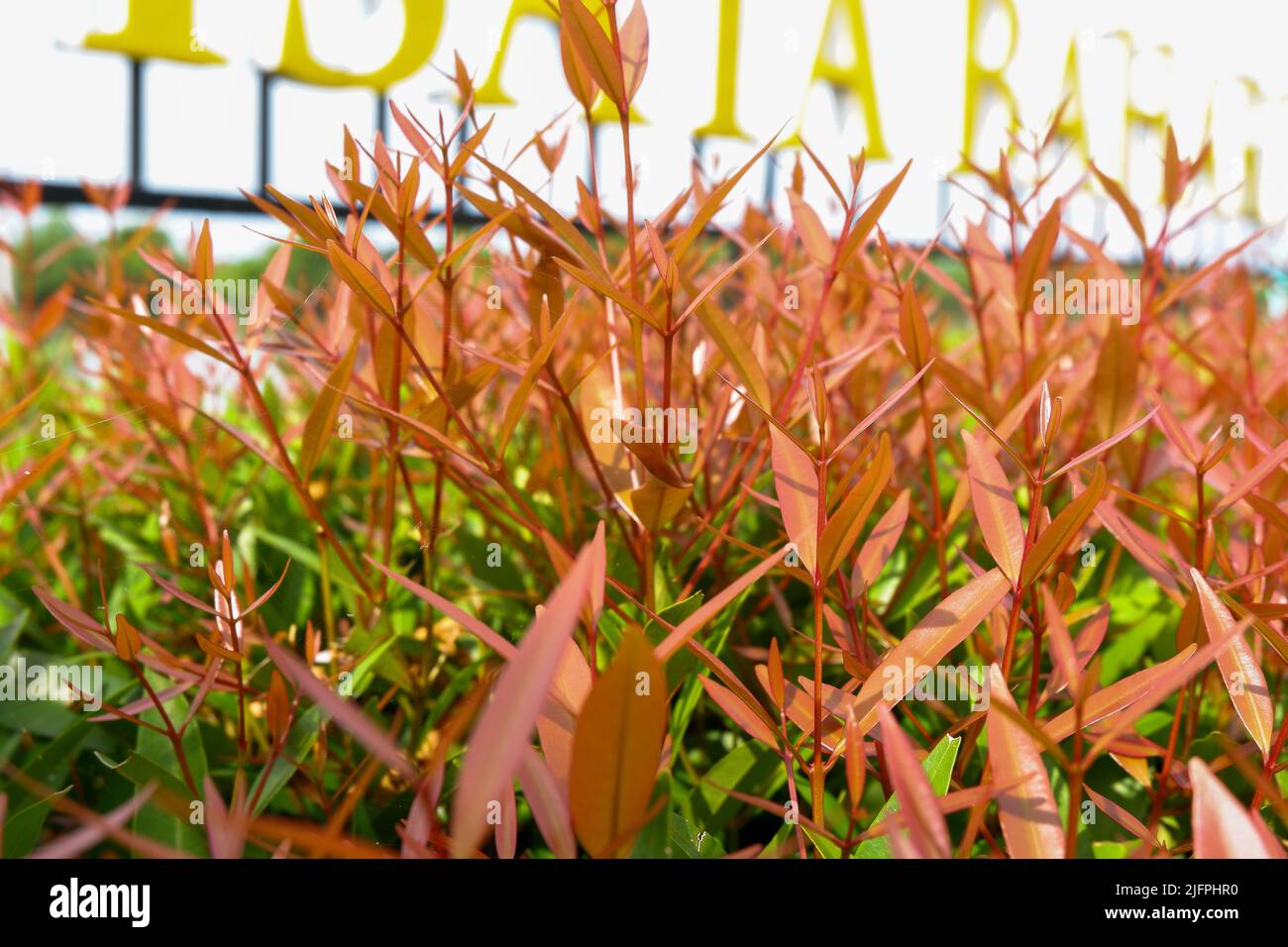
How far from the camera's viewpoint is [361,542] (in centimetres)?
72

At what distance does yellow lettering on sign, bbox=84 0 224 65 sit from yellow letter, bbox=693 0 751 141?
3076mm

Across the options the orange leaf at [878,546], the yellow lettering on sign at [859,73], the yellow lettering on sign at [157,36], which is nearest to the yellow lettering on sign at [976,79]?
the yellow lettering on sign at [859,73]

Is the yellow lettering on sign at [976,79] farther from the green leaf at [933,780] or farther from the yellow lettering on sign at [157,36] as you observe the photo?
the green leaf at [933,780]

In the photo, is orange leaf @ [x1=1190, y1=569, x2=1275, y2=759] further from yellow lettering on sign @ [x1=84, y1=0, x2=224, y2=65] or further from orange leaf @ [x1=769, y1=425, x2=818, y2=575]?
yellow lettering on sign @ [x1=84, y1=0, x2=224, y2=65]

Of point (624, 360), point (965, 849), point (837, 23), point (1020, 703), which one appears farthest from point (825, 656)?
point (837, 23)

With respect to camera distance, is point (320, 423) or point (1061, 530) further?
point (320, 423)

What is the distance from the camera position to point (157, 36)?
15.2ft

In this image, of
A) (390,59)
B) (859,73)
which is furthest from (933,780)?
(859,73)

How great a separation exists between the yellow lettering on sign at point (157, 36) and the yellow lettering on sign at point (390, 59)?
1.47ft

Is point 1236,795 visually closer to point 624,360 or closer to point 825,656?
point 825,656

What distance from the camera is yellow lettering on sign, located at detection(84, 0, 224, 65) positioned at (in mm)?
4570

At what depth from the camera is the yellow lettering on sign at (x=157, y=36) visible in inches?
180

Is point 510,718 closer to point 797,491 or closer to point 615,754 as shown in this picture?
point 615,754

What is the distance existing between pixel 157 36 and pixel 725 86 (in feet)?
11.4
